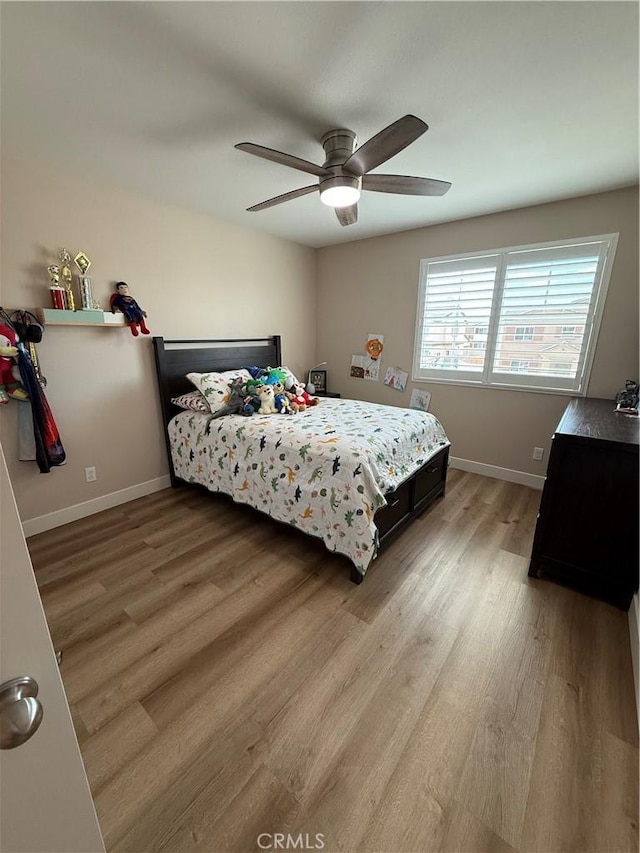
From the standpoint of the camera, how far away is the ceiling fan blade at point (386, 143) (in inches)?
53.1

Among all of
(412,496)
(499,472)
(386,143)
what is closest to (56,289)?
(386,143)

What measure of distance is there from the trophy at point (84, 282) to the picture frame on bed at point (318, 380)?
2.43 meters

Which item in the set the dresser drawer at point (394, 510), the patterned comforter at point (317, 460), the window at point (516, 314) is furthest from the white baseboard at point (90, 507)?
the window at point (516, 314)

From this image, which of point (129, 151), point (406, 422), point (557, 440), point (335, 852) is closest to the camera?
point (335, 852)

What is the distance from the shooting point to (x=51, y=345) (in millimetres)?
2338

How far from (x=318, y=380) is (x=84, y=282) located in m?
2.56

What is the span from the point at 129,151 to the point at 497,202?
2.71 meters

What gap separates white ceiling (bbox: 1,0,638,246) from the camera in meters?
1.20

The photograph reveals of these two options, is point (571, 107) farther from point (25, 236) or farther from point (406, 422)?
point (25, 236)

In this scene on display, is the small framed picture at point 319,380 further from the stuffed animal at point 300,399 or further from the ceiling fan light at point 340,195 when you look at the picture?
the ceiling fan light at point 340,195

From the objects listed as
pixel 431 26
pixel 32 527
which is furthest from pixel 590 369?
pixel 32 527

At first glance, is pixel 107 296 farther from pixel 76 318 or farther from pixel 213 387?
pixel 213 387

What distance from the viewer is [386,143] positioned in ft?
4.88

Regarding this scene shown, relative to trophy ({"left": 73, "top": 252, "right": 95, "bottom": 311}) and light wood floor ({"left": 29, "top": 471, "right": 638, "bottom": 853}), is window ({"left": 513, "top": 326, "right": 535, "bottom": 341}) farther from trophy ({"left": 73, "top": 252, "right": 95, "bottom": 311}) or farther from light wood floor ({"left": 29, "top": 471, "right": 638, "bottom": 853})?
trophy ({"left": 73, "top": 252, "right": 95, "bottom": 311})
